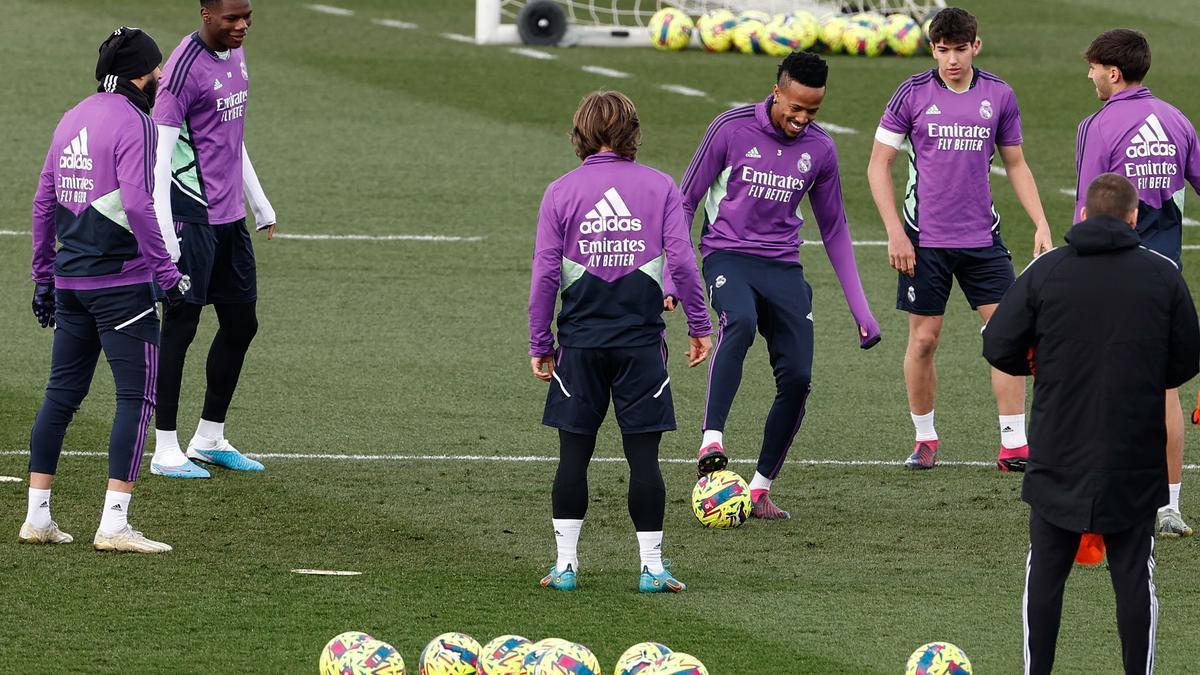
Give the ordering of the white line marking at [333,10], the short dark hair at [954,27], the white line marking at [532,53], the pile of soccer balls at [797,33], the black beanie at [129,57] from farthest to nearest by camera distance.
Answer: the white line marking at [333,10]
the pile of soccer balls at [797,33]
the white line marking at [532,53]
the short dark hair at [954,27]
the black beanie at [129,57]

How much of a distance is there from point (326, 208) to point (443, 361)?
509 cm

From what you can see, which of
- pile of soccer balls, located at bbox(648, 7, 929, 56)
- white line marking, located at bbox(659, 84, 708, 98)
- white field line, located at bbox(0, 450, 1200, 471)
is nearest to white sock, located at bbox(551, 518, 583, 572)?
white field line, located at bbox(0, 450, 1200, 471)

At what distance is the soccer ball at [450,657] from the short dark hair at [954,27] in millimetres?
4500

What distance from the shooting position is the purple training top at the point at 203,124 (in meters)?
8.91

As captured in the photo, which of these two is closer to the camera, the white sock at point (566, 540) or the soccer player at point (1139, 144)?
the white sock at point (566, 540)

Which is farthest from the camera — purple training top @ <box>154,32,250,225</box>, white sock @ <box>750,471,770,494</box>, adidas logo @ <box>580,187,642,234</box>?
purple training top @ <box>154,32,250,225</box>

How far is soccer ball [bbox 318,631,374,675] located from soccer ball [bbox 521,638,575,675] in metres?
0.52

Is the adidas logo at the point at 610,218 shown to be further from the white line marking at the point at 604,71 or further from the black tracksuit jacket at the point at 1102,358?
the white line marking at the point at 604,71

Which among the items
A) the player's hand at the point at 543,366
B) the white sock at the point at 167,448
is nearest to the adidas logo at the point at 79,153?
the player's hand at the point at 543,366

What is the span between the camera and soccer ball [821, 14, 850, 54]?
25250 millimetres

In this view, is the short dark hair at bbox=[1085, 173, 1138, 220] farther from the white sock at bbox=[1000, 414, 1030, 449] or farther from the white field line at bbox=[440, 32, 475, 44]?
the white field line at bbox=[440, 32, 475, 44]

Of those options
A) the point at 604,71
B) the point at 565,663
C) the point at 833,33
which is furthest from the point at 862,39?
the point at 565,663

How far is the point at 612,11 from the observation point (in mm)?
26812

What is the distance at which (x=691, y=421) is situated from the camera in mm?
10617
